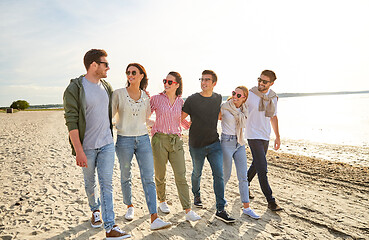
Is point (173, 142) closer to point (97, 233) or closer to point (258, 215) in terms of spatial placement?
point (97, 233)

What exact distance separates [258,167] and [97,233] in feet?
9.69

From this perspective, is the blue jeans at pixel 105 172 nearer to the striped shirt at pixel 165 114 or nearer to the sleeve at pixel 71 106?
the sleeve at pixel 71 106

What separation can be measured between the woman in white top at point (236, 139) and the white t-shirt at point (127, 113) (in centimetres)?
155

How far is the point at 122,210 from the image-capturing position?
4734 mm

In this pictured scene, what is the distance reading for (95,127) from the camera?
3.37 m

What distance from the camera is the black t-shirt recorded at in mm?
4246

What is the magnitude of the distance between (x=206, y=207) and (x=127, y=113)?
8.22ft

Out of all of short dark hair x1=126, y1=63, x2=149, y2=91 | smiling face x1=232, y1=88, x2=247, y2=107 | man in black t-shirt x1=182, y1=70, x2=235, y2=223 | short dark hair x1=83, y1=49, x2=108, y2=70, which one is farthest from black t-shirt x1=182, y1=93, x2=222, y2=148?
short dark hair x1=83, y1=49, x2=108, y2=70

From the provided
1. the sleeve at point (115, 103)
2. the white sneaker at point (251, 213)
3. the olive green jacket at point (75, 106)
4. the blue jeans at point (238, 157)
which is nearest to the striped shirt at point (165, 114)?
the sleeve at point (115, 103)

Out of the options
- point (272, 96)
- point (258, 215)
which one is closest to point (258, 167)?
point (258, 215)

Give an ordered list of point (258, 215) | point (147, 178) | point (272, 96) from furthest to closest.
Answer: point (272, 96) → point (258, 215) → point (147, 178)

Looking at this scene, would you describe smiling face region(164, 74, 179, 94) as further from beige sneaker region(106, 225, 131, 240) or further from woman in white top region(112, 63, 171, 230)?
beige sneaker region(106, 225, 131, 240)

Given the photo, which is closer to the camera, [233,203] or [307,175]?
[233,203]

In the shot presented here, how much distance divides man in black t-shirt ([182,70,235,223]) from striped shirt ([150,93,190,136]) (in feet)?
0.66
